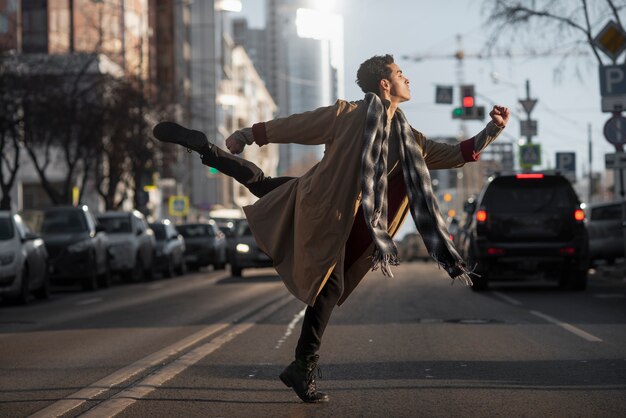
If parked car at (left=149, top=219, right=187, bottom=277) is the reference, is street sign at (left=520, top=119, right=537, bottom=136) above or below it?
above

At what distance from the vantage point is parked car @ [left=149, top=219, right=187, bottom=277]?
35.0m

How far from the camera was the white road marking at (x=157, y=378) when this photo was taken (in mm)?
7395

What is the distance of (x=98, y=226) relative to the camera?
26906 mm

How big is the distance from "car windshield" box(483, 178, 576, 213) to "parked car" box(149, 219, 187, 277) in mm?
14810

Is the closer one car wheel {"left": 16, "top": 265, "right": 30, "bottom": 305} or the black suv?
car wheel {"left": 16, "top": 265, "right": 30, "bottom": 305}

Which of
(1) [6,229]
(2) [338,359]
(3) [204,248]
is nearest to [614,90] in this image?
(1) [6,229]

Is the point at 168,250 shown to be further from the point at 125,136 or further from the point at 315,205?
the point at 315,205

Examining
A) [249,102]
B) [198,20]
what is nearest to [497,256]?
[198,20]

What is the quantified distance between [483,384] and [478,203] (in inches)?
522

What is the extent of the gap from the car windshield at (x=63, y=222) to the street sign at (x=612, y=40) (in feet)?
35.7

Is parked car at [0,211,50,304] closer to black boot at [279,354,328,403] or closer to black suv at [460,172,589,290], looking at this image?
black suv at [460,172,589,290]

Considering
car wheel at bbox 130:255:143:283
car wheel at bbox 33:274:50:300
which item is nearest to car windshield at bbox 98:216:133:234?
car wheel at bbox 130:255:143:283

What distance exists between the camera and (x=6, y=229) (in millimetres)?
20906

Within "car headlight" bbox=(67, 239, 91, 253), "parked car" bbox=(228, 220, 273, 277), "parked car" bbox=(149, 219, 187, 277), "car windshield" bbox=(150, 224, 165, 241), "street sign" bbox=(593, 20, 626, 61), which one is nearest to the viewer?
"street sign" bbox=(593, 20, 626, 61)
